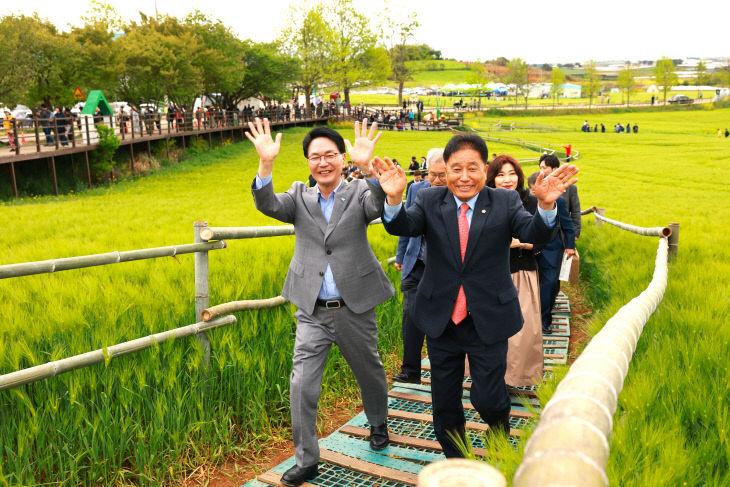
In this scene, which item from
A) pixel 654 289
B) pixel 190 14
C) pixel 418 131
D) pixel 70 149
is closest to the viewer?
pixel 654 289

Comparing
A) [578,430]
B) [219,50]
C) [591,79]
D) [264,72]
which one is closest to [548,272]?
[578,430]

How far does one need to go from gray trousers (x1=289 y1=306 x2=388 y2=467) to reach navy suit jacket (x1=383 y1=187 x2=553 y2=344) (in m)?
0.45

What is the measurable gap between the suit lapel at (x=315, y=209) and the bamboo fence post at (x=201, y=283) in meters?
0.92

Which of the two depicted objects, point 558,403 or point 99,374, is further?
point 99,374

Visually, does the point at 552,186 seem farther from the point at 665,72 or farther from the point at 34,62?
the point at 665,72

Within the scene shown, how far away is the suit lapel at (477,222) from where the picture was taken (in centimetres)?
311

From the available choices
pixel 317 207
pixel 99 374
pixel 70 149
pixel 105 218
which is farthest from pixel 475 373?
pixel 70 149

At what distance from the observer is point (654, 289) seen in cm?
308

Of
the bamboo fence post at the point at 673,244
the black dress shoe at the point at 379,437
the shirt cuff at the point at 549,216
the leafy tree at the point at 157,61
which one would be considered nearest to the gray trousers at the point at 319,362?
the black dress shoe at the point at 379,437

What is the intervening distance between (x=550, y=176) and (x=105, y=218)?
516 inches

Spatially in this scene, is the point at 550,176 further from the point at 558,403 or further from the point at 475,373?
the point at 558,403

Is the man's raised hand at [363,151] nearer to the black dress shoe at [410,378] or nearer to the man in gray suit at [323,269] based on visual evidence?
the man in gray suit at [323,269]

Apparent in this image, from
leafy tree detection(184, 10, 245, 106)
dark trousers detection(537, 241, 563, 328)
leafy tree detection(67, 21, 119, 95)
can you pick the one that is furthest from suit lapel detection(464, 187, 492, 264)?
leafy tree detection(184, 10, 245, 106)

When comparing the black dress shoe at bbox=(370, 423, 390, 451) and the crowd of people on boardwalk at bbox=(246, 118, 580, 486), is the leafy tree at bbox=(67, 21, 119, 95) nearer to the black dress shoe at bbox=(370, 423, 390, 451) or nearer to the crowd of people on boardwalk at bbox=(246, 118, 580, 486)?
the crowd of people on boardwalk at bbox=(246, 118, 580, 486)
